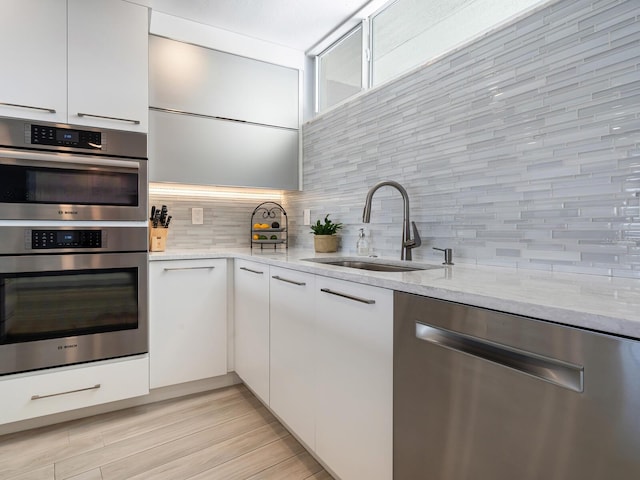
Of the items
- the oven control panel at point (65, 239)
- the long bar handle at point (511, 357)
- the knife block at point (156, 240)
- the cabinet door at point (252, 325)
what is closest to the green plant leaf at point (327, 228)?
the cabinet door at point (252, 325)

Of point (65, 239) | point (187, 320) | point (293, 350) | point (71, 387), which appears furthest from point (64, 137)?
point (293, 350)

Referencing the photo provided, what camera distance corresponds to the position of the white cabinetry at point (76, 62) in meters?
1.80

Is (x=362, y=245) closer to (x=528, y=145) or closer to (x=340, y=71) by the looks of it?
(x=528, y=145)

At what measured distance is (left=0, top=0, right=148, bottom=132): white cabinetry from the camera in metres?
1.80

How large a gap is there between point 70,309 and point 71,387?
402mm

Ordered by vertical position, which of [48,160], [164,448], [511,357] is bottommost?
[164,448]

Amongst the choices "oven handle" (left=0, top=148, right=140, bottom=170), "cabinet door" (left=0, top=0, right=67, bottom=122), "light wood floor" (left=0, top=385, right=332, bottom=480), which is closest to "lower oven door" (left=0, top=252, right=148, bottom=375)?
"light wood floor" (left=0, top=385, right=332, bottom=480)

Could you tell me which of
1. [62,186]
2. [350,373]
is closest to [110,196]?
[62,186]

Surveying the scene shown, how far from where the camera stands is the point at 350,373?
128 centimetres

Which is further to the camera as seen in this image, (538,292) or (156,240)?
(156,240)

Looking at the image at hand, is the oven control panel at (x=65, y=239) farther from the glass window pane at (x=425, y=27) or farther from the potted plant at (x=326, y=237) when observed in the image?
the glass window pane at (x=425, y=27)

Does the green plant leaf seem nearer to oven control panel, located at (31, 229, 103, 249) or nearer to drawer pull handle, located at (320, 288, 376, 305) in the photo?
drawer pull handle, located at (320, 288, 376, 305)

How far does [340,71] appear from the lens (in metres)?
2.58

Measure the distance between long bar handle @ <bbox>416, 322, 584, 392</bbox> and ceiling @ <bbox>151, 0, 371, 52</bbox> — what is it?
2.04 metres
